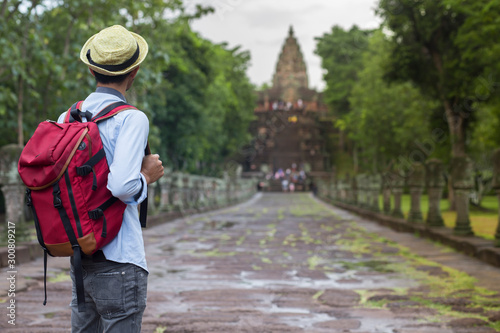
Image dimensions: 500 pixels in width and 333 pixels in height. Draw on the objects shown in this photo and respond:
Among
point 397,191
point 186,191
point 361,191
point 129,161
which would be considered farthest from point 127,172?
point 361,191

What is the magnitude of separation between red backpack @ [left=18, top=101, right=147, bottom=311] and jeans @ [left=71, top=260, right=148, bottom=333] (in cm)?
7

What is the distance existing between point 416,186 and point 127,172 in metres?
12.9

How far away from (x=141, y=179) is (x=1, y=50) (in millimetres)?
9413

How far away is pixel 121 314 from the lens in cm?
265

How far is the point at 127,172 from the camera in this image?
103 inches

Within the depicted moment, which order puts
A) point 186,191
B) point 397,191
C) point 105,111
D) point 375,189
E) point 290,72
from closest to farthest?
point 105,111, point 397,191, point 375,189, point 186,191, point 290,72

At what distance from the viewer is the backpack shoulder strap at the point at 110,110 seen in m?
2.71

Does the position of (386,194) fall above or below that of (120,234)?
below

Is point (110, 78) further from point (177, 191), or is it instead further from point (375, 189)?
point (375, 189)

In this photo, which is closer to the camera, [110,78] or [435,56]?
[110,78]

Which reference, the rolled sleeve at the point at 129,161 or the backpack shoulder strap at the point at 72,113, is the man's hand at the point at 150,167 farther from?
the backpack shoulder strap at the point at 72,113

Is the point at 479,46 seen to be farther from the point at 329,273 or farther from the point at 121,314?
the point at 121,314

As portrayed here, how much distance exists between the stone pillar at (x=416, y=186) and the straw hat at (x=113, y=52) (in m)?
12.2

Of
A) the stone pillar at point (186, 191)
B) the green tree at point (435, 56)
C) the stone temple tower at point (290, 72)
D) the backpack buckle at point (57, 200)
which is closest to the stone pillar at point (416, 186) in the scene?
the green tree at point (435, 56)
